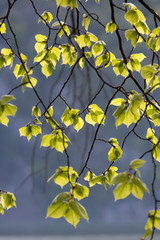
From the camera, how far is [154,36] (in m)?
0.81

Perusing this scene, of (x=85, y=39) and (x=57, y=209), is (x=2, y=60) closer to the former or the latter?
(x=85, y=39)

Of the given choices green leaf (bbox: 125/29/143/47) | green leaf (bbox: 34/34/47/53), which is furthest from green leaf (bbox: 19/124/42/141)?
green leaf (bbox: 125/29/143/47)

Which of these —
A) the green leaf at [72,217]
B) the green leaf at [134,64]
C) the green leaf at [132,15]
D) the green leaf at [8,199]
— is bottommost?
the green leaf at [72,217]

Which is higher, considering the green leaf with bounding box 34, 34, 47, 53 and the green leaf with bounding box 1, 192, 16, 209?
the green leaf with bounding box 34, 34, 47, 53

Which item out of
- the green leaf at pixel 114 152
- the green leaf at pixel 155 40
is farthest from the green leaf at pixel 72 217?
the green leaf at pixel 155 40

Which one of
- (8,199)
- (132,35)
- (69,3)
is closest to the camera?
(69,3)

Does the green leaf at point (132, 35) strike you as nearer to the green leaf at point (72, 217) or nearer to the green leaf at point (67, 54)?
the green leaf at point (67, 54)

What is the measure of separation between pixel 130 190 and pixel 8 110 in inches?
12.5

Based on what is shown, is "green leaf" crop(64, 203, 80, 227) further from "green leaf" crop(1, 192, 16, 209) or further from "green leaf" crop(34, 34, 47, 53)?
"green leaf" crop(34, 34, 47, 53)

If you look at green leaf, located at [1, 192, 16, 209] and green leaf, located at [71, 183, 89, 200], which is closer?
green leaf, located at [71, 183, 89, 200]

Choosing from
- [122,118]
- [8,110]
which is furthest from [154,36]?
[8,110]

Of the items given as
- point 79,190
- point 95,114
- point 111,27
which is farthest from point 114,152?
point 111,27

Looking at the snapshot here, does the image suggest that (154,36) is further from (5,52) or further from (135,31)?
(5,52)

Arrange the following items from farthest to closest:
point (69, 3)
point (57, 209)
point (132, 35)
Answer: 1. point (132, 35)
2. point (69, 3)
3. point (57, 209)
